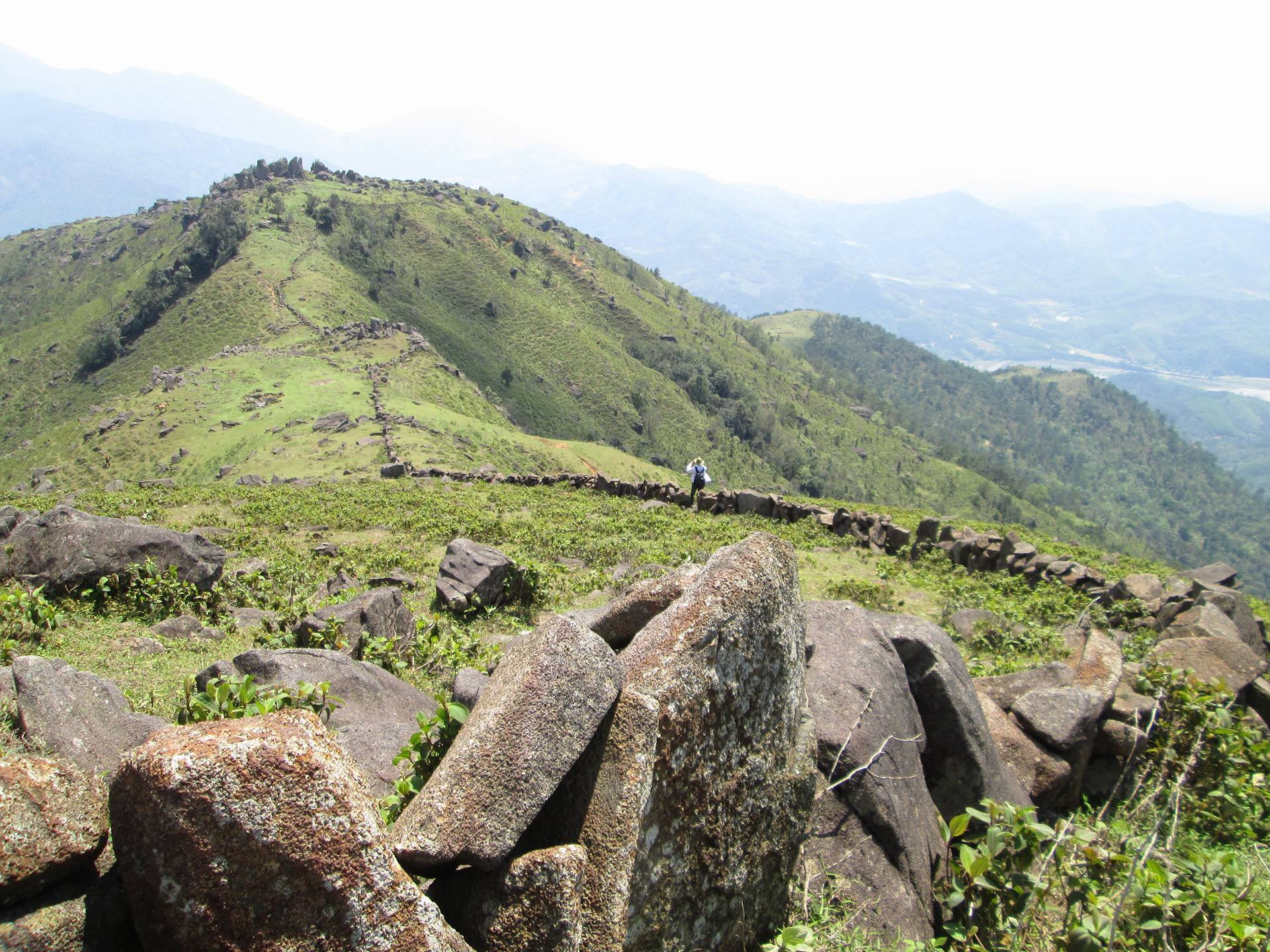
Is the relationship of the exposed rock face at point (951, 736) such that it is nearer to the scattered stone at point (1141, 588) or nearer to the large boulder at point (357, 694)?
the large boulder at point (357, 694)

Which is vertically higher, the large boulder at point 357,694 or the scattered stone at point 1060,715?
the scattered stone at point 1060,715

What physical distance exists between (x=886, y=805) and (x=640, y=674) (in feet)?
11.4

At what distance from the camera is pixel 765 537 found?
19.1 feet

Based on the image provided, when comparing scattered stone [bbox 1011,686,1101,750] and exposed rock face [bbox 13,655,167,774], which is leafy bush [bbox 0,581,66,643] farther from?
scattered stone [bbox 1011,686,1101,750]

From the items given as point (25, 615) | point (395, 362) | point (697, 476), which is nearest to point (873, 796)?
point (25, 615)

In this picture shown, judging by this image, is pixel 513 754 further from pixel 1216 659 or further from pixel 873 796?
pixel 1216 659

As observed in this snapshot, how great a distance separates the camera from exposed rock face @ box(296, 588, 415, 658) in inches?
430

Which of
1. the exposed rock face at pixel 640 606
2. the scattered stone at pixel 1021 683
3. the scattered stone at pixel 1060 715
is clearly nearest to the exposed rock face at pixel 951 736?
the scattered stone at pixel 1060 715

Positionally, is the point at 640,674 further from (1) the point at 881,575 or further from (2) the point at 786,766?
(1) the point at 881,575

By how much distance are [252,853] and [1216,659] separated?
12.9m

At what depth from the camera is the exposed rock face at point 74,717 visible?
5.14 m

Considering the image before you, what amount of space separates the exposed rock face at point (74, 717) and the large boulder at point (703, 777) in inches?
118

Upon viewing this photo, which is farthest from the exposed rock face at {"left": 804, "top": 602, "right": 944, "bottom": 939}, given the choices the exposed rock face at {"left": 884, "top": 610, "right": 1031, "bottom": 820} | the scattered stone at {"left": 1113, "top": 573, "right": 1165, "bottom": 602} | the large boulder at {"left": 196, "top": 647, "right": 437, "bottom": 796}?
the scattered stone at {"left": 1113, "top": 573, "right": 1165, "bottom": 602}

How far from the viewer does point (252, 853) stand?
3.14m
